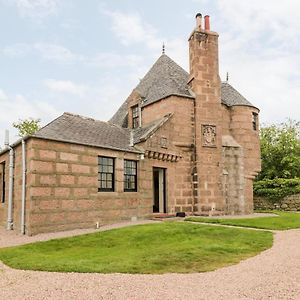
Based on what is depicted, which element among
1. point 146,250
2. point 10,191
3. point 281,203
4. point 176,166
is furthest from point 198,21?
point 281,203

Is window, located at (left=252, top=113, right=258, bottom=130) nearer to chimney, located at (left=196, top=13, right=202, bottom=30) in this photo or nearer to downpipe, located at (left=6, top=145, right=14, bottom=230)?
chimney, located at (left=196, top=13, right=202, bottom=30)

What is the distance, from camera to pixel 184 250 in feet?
33.4

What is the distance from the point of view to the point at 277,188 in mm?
31062

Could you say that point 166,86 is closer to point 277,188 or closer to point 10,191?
point 10,191

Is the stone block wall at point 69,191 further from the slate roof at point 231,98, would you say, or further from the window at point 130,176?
the slate roof at point 231,98

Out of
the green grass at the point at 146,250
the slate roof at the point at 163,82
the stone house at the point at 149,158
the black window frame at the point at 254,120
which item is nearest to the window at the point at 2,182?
the stone house at the point at 149,158

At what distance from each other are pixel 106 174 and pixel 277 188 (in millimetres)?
19160

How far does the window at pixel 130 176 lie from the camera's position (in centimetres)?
1878

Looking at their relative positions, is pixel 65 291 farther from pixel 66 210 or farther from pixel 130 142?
pixel 130 142

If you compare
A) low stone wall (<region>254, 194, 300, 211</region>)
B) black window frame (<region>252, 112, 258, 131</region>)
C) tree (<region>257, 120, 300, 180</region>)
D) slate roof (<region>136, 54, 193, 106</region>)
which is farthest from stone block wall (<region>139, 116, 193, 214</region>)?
tree (<region>257, 120, 300, 180</region>)

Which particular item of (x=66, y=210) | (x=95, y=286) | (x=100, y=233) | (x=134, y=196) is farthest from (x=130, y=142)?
(x=95, y=286)

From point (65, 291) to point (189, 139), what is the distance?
52.3 feet

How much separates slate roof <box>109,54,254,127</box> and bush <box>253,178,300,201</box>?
32.0 feet

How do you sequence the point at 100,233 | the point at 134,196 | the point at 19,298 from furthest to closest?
the point at 134,196 < the point at 100,233 < the point at 19,298
